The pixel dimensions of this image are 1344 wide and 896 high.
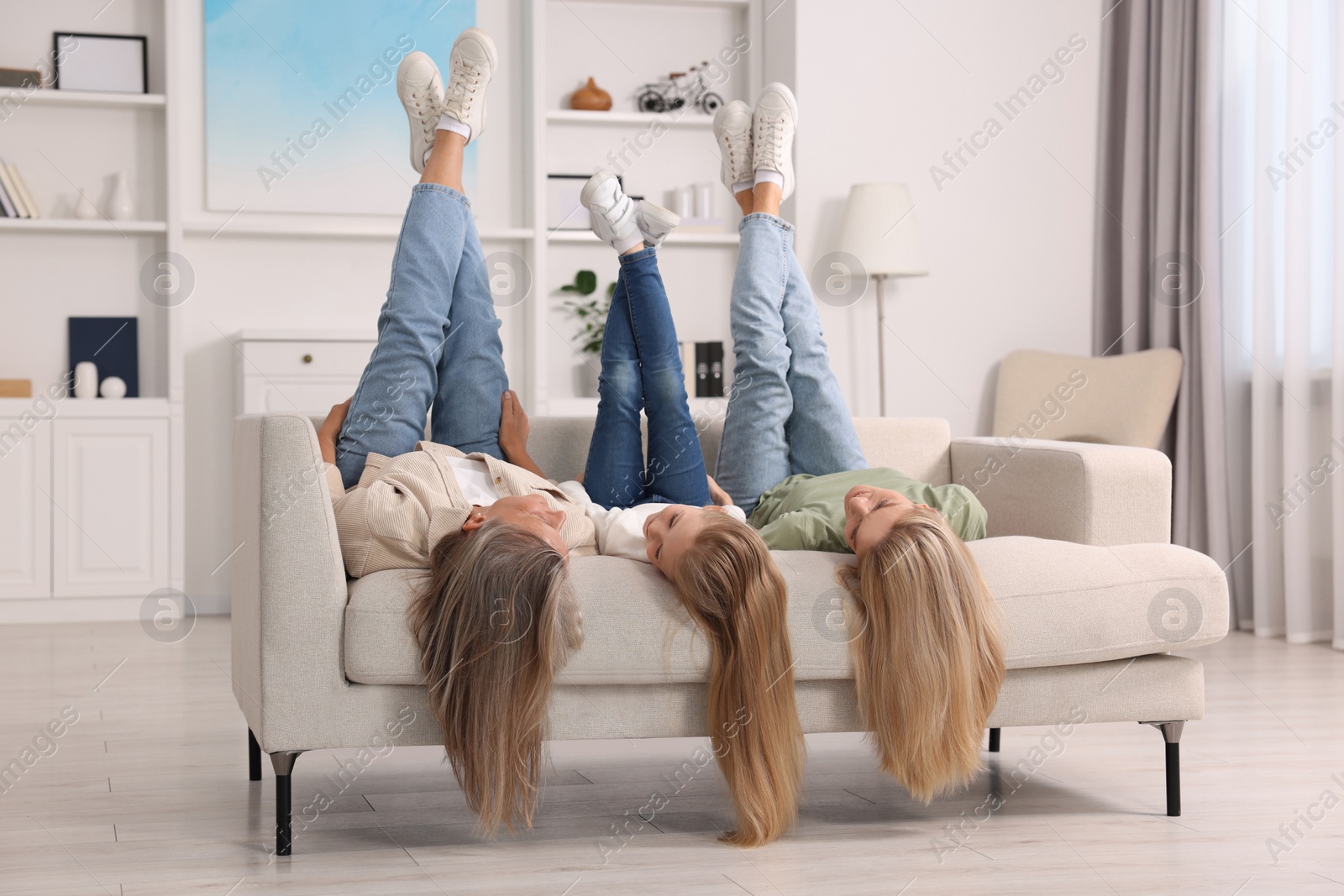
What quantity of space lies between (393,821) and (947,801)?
0.88 meters

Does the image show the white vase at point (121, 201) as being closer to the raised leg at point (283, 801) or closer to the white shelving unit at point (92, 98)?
the white shelving unit at point (92, 98)

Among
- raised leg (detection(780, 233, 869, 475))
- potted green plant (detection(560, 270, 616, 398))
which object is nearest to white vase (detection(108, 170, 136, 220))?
potted green plant (detection(560, 270, 616, 398))

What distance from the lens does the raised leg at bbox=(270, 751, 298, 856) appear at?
1.65m

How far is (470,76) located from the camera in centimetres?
237

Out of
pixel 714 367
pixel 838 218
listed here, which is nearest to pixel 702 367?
pixel 714 367

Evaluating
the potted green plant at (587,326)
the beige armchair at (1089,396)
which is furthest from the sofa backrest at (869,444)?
the potted green plant at (587,326)

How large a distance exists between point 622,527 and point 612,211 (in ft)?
1.91

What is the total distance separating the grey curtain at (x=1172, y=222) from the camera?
3744 mm

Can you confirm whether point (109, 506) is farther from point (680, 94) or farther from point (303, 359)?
point (680, 94)

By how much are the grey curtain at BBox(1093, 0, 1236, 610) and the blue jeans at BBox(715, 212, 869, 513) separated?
1.88m

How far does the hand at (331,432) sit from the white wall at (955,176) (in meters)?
2.27

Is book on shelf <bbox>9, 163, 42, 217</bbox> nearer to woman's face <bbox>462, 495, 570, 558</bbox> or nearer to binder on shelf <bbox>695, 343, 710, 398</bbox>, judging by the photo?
binder on shelf <bbox>695, 343, 710, 398</bbox>

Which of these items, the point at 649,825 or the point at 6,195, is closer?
the point at 649,825

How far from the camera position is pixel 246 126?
4102 millimetres
